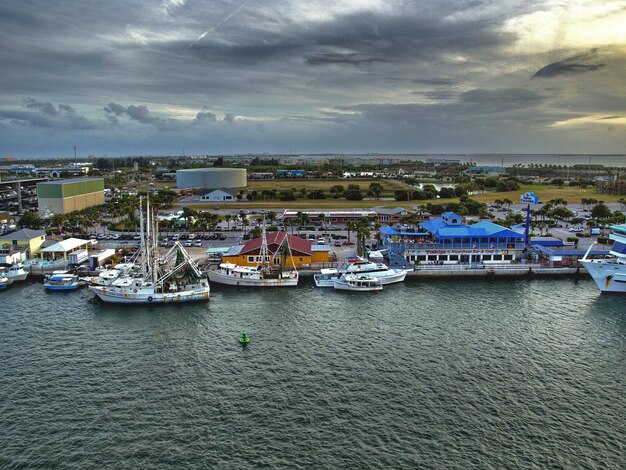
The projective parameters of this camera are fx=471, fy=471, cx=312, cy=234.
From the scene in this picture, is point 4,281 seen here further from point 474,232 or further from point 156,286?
point 474,232

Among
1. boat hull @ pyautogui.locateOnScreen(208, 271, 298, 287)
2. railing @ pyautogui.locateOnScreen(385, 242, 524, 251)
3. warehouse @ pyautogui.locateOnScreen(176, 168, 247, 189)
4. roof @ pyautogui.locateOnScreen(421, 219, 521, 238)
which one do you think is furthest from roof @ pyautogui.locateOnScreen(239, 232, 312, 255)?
warehouse @ pyautogui.locateOnScreen(176, 168, 247, 189)

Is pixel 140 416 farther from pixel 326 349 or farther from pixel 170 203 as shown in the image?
pixel 170 203

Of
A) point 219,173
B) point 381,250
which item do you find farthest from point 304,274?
point 219,173

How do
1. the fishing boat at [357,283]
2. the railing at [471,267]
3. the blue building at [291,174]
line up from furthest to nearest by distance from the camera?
the blue building at [291,174] → the railing at [471,267] → the fishing boat at [357,283]

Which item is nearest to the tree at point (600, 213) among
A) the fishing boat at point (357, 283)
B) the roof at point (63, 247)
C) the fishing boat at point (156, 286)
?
the fishing boat at point (357, 283)

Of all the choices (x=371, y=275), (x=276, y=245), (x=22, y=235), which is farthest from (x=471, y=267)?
(x=22, y=235)

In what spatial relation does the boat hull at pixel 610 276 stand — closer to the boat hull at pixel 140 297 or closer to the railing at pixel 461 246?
the railing at pixel 461 246

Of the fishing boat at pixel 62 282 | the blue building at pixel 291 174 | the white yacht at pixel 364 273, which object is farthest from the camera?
the blue building at pixel 291 174

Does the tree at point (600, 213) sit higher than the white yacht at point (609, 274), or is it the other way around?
the tree at point (600, 213)
